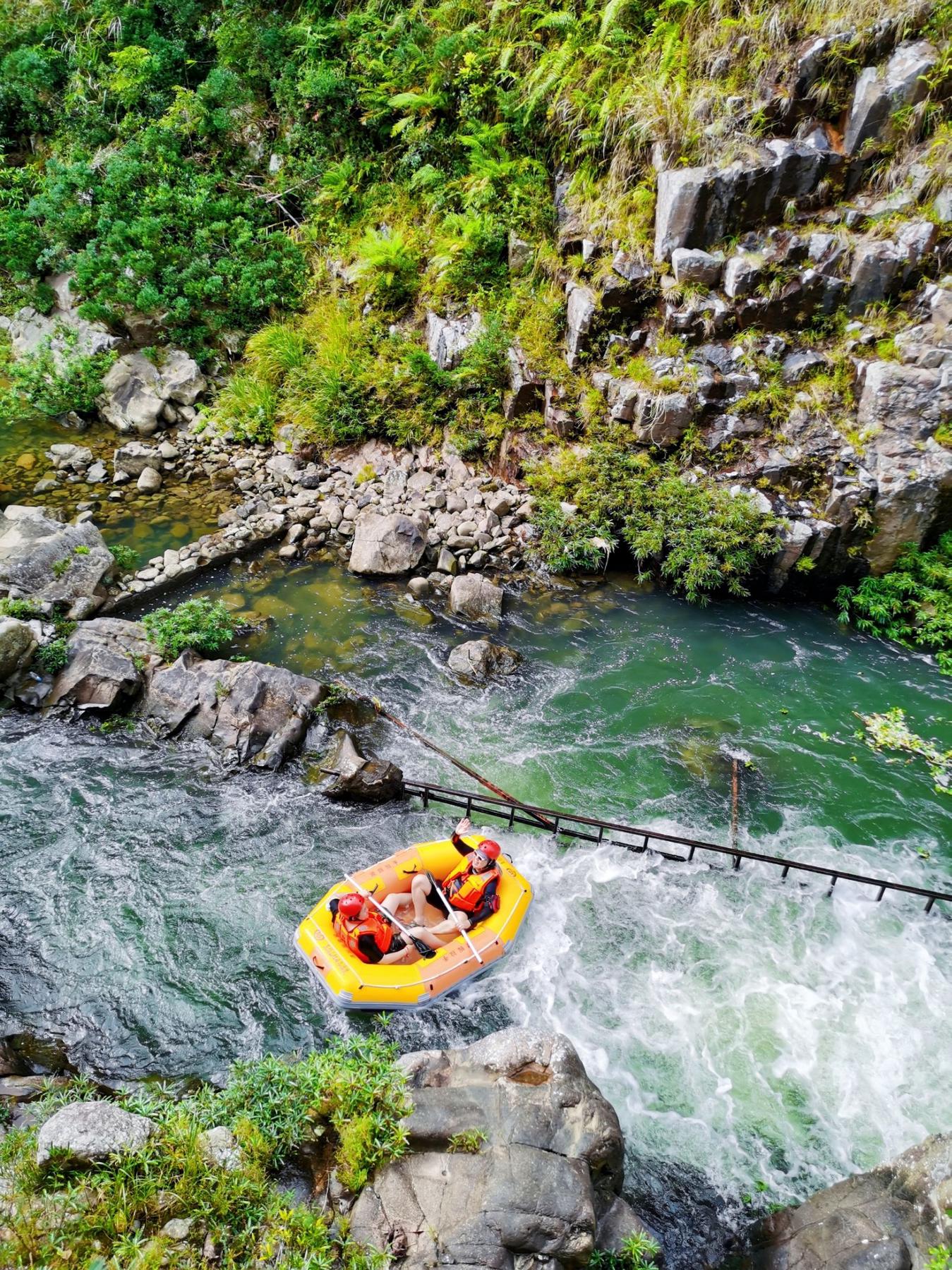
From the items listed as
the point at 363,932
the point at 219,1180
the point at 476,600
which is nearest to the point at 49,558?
the point at 476,600

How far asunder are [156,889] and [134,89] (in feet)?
64.7

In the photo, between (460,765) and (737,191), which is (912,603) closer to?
(737,191)

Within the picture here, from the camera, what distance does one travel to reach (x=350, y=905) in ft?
21.8

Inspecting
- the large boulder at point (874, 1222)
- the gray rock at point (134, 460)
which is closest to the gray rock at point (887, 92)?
the large boulder at point (874, 1222)

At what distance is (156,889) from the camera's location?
748 cm

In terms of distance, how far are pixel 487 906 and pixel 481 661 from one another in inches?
169

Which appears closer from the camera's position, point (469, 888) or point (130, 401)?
point (469, 888)

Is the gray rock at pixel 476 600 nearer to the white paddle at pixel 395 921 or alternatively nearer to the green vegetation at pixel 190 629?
the green vegetation at pixel 190 629

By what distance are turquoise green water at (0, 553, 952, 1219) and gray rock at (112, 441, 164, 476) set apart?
19.5 feet

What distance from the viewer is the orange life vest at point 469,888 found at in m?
7.02

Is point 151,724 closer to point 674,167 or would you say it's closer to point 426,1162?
point 426,1162

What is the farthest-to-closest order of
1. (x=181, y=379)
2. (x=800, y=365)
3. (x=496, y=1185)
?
(x=181, y=379) < (x=800, y=365) < (x=496, y=1185)

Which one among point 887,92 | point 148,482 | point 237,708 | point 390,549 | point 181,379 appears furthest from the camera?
point 181,379

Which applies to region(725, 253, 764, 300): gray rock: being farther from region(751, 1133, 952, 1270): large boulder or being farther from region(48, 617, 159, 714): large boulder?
region(751, 1133, 952, 1270): large boulder
